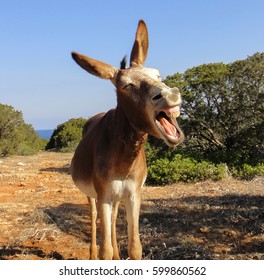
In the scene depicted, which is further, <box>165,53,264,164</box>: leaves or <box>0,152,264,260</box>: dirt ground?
<box>165,53,264,164</box>: leaves

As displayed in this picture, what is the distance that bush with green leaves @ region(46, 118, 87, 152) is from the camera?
25.2 metres

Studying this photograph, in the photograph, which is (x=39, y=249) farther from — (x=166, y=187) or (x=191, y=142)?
(x=191, y=142)

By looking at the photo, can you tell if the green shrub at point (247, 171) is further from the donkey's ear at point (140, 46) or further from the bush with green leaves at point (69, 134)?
the bush with green leaves at point (69, 134)

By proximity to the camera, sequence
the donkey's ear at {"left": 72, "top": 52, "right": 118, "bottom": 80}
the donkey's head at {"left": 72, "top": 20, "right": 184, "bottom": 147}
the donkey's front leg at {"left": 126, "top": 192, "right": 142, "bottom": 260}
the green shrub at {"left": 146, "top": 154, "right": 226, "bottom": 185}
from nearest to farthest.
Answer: the donkey's head at {"left": 72, "top": 20, "right": 184, "bottom": 147}, the donkey's ear at {"left": 72, "top": 52, "right": 118, "bottom": 80}, the donkey's front leg at {"left": 126, "top": 192, "right": 142, "bottom": 260}, the green shrub at {"left": 146, "top": 154, "right": 226, "bottom": 185}

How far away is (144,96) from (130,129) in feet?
1.69

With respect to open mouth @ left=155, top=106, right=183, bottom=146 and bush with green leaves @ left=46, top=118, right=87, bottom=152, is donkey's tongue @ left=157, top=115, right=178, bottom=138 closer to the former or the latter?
open mouth @ left=155, top=106, right=183, bottom=146

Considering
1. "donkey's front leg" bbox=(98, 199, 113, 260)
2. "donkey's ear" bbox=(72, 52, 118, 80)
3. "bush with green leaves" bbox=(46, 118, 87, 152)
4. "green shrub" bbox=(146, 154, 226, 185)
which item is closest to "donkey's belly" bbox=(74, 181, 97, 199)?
"donkey's front leg" bbox=(98, 199, 113, 260)

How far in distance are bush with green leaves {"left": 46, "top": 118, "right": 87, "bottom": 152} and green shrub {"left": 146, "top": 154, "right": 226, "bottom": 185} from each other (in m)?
12.9

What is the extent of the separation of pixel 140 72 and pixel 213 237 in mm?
3752

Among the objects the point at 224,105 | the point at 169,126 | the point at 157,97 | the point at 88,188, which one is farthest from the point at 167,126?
the point at 224,105

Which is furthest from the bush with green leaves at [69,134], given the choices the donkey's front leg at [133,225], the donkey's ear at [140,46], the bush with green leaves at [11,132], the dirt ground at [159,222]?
the donkey's ear at [140,46]

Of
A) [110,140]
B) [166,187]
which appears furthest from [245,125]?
[110,140]

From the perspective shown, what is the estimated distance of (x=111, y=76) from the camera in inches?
139

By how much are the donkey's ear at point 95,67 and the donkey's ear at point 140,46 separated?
409 millimetres
